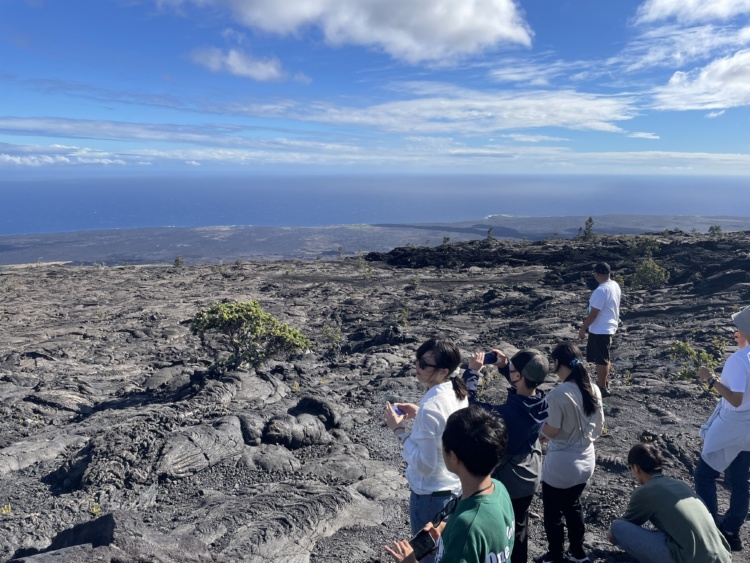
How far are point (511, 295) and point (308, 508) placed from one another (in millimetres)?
16346

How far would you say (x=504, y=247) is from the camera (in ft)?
110

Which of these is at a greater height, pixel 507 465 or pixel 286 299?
A: pixel 507 465

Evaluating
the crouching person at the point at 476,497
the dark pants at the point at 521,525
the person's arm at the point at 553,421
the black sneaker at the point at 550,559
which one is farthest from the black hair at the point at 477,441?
the black sneaker at the point at 550,559

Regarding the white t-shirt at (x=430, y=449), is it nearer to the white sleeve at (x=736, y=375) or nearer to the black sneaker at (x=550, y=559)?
the black sneaker at (x=550, y=559)

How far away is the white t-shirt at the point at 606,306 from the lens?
850 cm

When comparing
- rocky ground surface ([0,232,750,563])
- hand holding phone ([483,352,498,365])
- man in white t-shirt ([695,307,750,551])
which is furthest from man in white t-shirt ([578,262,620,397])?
hand holding phone ([483,352,498,365])

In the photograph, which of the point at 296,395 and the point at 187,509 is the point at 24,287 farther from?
the point at 187,509

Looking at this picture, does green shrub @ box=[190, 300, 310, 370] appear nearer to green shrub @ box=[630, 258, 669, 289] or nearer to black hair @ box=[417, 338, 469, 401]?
black hair @ box=[417, 338, 469, 401]

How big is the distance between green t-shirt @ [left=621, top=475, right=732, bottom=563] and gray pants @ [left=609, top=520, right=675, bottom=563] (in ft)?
0.17

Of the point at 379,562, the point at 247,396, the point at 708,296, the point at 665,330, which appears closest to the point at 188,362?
the point at 247,396

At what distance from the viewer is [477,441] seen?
2705 millimetres

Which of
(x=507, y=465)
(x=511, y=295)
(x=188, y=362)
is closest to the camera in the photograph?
(x=507, y=465)

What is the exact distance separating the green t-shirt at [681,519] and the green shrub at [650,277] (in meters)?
18.2

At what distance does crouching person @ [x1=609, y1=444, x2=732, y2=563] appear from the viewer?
3.71m
